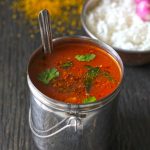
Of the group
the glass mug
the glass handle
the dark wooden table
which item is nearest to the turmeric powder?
the dark wooden table

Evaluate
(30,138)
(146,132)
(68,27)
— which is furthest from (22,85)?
(146,132)

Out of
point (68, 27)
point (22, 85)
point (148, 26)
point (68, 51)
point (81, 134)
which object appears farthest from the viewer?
point (68, 27)

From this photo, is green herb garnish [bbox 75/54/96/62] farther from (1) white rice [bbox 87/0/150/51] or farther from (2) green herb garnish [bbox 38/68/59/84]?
(1) white rice [bbox 87/0/150/51]

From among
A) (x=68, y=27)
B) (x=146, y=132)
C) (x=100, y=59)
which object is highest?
(x=100, y=59)

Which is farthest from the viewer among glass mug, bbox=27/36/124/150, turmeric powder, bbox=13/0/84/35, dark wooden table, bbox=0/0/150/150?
turmeric powder, bbox=13/0/84/35

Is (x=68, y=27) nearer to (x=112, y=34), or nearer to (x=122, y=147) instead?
(x=112, y=34)

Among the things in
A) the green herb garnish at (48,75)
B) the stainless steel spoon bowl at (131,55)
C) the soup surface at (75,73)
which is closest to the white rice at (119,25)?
the stainless steel spoon bowl at (131,55)

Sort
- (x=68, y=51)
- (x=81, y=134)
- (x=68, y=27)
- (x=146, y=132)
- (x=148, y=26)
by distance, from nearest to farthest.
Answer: (x=81, y=134)
(x=68, y=51)
(x=146, y=132)
(x=148, y=26)
(x=68, y=27)

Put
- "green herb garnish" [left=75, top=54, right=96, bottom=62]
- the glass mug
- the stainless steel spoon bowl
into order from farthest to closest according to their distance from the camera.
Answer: the stainless steel spoon bowl < "green herb garnish" [left=75, top=54, right=96, bottom=62] < the glass mug
